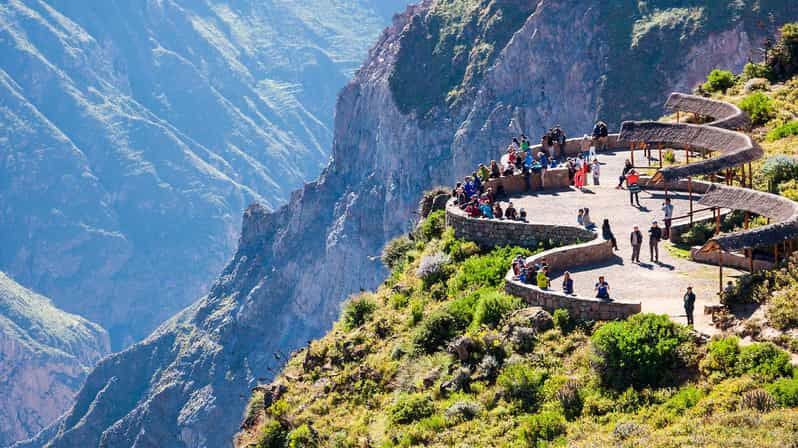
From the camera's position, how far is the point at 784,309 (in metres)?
36.2

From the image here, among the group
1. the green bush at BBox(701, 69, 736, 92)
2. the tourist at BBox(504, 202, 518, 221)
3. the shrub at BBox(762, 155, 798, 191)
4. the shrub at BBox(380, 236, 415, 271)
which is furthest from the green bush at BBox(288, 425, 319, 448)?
the green bush at BBox(701, 69, 736, 92)

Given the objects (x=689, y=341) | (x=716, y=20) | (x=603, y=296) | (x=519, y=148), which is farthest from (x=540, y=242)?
(x=716, y=20)

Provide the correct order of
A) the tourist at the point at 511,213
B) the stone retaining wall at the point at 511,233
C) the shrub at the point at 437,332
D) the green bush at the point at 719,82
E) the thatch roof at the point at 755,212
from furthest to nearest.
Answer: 1. the green bush at the point at 719,82
2. the tourist at the point at 511,213
3. the stone retaining wall at the point at 511,233
4. the shrub at the point at 437,332
5. the thatch roof at the point at 755,212

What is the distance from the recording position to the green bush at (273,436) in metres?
46.4

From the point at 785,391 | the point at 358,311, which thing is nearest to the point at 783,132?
the point at 358,311

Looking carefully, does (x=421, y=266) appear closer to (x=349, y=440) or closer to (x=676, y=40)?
(x=349, y=440)

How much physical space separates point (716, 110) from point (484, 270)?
59.7 feet

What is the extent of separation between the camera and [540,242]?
48.8 metres

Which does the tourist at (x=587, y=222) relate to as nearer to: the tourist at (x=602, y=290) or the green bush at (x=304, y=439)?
the tourist at (x=602, y=290)

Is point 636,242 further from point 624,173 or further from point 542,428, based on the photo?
point 624,173

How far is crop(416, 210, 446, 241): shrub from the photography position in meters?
57.1

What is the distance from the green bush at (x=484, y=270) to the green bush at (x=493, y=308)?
2.77m

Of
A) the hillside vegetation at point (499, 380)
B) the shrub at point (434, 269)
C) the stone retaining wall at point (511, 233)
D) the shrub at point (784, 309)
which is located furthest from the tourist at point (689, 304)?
the shrub at point (434, 269)

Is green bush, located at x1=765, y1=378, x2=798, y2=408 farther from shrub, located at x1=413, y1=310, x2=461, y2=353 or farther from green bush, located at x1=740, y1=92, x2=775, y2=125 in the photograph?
green bush, located at x1=740, y1=92, x2=775, y2=125
